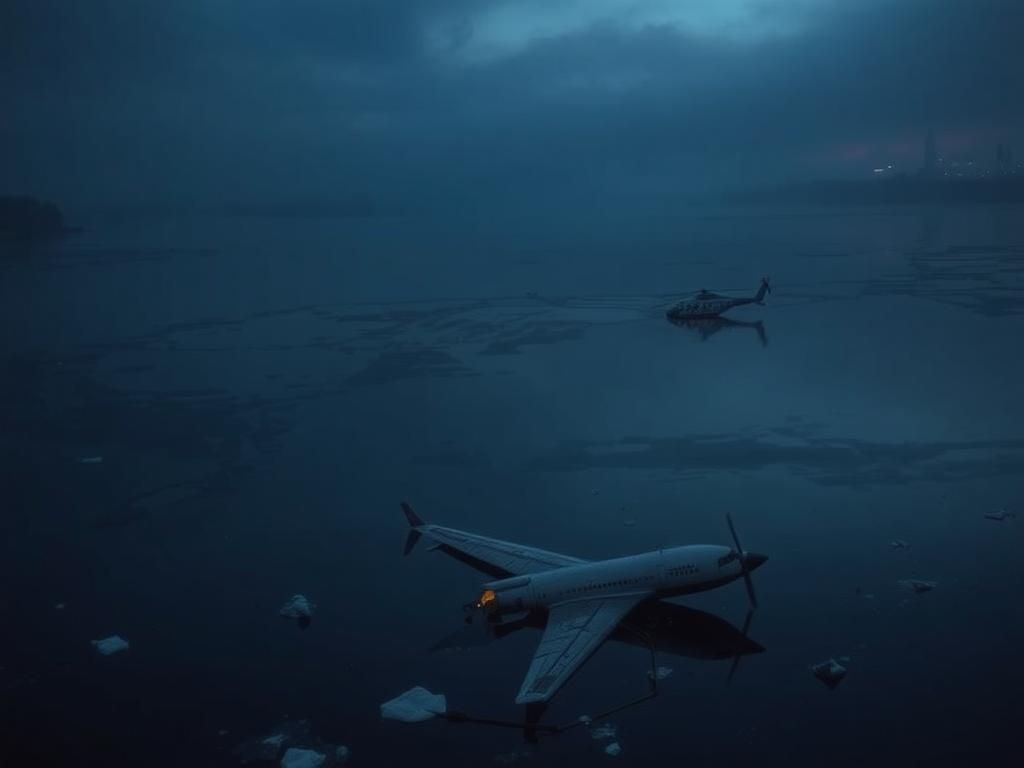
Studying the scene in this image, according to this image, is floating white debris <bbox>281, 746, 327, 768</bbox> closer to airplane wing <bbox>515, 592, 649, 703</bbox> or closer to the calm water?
the calm water

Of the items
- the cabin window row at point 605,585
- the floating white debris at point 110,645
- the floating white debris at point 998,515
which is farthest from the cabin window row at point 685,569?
the floating white debris at point 110,645

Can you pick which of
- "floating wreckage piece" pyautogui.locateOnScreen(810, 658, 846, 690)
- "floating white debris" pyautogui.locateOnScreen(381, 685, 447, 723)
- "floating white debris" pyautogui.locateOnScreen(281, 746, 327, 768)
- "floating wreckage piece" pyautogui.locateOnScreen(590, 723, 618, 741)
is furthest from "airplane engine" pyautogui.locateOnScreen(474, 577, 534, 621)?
"floating wreckage piece" pyautogui.locateOnScreen(810, 658, 846, 690)

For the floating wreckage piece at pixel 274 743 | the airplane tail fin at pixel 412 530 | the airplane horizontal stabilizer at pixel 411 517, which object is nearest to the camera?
the floating wreckage piece at pixel 274 743

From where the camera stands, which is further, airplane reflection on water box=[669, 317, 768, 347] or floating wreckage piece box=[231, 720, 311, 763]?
airplane reflection on water box=[669, 317, 768, 347]

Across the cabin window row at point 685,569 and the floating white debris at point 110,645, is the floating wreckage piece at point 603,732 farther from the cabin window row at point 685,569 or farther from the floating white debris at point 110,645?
the floating white debris at point 110,645

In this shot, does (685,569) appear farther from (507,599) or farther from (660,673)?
(507,599)

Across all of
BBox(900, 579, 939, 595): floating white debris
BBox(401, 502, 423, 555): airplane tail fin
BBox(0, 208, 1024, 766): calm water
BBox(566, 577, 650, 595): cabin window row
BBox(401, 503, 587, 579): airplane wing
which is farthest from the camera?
BBox(401, 502, 423, 555): airplane tail fin

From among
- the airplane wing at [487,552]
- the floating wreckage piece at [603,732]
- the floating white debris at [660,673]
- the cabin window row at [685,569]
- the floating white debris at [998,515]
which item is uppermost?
the cabin window row at [685,569]
